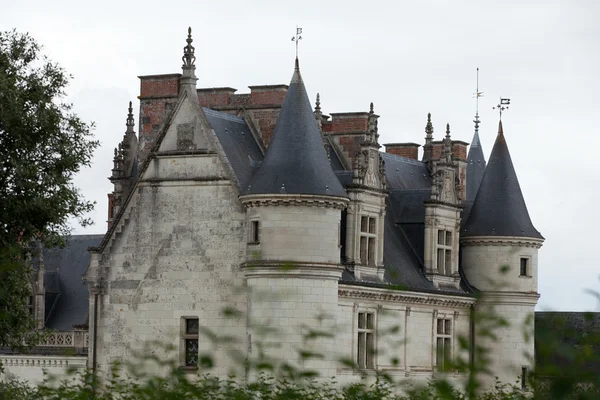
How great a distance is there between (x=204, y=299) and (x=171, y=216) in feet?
7.07

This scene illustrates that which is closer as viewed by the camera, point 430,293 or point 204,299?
point 204,299

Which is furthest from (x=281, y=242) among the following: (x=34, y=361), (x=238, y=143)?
(x=34, y=361)

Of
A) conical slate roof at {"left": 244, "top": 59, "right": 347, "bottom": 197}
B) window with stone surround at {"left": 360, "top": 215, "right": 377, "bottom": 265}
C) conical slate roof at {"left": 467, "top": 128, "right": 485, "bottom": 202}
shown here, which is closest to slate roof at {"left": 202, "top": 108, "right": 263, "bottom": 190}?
conical slate roof at {"left": 244, "top": 59, "right": 347, "bottom": 197}

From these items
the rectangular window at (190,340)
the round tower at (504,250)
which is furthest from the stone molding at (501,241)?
the rectangular window at (190,340)

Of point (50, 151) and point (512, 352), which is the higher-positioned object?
point (50, 151)

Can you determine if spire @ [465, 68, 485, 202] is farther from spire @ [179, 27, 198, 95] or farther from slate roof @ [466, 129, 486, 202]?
spire @ [179, 27, 198, 95]

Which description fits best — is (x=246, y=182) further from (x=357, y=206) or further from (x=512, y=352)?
(x=512, y=352)

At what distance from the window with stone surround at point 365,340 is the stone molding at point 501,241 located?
20.4ft

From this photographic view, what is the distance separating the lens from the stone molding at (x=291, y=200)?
1336 inches

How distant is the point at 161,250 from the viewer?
35.9m

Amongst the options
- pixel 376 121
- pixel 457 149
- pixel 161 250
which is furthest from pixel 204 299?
pixel 457 149

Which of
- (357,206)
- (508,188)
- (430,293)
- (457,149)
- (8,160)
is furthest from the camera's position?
(457,149)

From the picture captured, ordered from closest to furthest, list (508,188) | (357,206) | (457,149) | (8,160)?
1. (8,160)
2. (357,206)
3. (508,188)
4. (457,149)

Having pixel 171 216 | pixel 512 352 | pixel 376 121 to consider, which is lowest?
pixel 512 352
